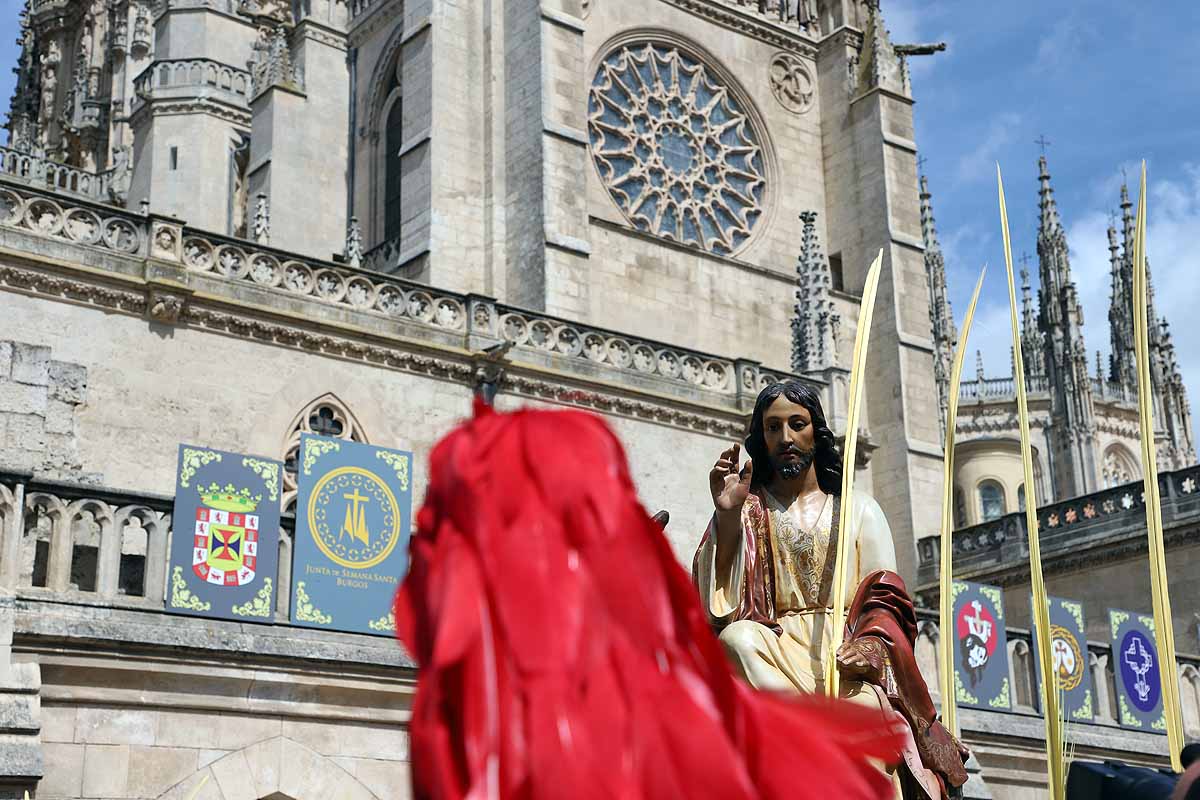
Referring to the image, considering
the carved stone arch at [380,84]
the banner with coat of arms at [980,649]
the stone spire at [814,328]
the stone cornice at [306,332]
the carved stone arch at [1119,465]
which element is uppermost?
the carved stone arch at [380,84]

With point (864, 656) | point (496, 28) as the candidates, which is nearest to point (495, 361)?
point (496, 28)

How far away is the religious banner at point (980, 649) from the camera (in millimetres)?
14531

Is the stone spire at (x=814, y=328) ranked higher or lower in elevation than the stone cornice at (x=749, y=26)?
lower

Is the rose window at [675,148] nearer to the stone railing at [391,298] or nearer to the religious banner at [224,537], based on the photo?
the stone railing at [391,298]

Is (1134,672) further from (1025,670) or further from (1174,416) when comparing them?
(1174,416)

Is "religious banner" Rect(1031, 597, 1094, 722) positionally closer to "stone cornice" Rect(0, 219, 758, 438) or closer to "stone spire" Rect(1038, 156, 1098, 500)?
"stone cornice" Rect(0, 219, 758, 438)

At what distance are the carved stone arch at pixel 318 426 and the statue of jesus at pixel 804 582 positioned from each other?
12.2m

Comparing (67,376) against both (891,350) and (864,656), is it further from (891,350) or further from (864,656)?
(891,350)

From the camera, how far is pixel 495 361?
17.4 metres

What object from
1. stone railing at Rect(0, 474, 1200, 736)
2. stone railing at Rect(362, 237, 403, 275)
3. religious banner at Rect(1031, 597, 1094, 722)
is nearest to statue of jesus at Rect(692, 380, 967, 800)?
stone railing at Rect(0, 474, 1200, 736)

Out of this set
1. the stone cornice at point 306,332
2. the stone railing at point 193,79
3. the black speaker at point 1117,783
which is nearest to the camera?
the black speaker at point 1117,783

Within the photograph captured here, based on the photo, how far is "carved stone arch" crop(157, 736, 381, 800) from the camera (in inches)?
379

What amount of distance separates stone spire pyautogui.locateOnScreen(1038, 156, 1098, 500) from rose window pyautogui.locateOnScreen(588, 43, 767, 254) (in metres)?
23.1

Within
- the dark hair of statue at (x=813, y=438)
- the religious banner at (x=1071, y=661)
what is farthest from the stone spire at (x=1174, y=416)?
the dark hair of statue at (x=813, y=438)
